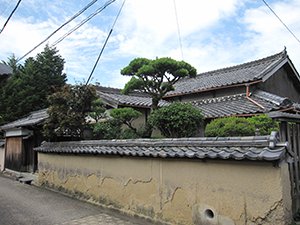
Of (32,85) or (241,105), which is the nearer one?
(241,105)

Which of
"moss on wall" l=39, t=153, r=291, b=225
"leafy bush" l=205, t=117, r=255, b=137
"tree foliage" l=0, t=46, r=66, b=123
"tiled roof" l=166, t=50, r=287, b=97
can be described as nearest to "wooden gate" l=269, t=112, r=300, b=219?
"moss on wall" l=39, t=153, r=291, b=225

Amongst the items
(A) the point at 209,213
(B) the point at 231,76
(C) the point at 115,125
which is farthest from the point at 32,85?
(A) the point at 209,213

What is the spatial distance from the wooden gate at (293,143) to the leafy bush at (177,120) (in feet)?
16.4

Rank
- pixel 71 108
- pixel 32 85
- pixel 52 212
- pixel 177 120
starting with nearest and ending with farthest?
pixel 52 212, pixel 177 120, pixel 71 108, pixel 32 85

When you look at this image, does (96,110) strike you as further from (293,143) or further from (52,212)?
(293,143)

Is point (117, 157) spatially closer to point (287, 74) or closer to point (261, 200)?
point (261, 200)

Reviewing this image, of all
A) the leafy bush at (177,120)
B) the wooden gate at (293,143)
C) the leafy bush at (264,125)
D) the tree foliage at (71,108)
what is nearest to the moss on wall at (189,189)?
the wooden gate at (293,143)

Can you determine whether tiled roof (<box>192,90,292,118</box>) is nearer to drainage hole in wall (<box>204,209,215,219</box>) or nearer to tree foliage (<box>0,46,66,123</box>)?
drainage hole in wall (<box>204,209,215,219</box>)

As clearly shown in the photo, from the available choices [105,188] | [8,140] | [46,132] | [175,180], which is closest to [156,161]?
[175,180]

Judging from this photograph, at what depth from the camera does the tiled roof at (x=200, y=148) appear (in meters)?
4.96

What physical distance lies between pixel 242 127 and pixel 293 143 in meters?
3.69

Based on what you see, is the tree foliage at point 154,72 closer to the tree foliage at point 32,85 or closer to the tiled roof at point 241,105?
the tiled roof at point 241,105

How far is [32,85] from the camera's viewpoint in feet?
88.3

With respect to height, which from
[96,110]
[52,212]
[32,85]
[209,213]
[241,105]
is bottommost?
[52,212]
